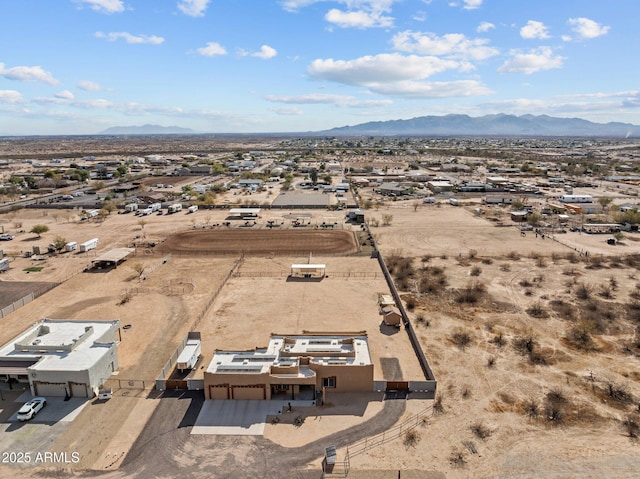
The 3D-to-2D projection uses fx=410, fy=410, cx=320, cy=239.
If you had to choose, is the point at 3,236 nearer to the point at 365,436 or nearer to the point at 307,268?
the point at 307,268

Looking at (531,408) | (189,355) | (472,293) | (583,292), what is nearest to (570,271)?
(583,292)

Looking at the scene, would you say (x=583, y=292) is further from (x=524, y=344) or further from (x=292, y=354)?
(x=292, y=354)

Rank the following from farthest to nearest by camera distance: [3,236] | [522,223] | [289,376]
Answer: [522,223], [3,236], [289,376]

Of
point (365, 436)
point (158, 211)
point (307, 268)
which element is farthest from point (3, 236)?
point (365, 436)

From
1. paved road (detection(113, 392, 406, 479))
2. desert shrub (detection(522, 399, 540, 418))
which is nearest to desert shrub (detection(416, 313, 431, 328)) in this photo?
desert shrub (detection(522, 399, 540, 418))

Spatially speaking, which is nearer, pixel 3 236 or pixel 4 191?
pixel 3 236

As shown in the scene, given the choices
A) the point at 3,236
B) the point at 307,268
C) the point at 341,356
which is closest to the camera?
the point at 341,356

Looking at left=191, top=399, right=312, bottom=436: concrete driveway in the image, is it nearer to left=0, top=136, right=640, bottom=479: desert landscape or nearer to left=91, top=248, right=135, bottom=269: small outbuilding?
left=0, top=136, right=640, bottom=479: desert landscape
